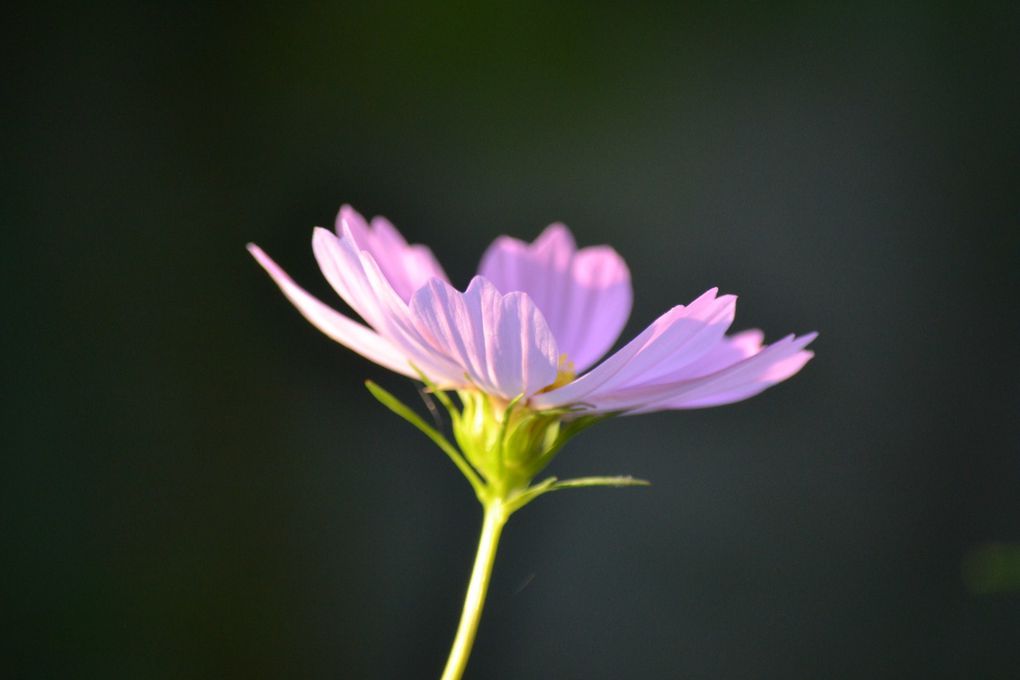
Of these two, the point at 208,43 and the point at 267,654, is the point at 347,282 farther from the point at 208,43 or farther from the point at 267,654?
the point at 267,654

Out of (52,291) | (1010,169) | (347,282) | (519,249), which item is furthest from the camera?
(1010,169)

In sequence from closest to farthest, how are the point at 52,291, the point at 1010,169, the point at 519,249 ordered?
the point at 519,249 < the point at 52,291 < the point at 1010,169

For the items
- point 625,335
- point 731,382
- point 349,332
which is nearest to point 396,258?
point 349,332

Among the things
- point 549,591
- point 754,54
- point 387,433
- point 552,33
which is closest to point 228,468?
point 387,433

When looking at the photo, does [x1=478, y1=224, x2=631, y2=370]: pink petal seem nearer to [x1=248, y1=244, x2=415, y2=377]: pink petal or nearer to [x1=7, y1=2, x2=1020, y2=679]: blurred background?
[x1=248, y1=244, x2=415, y2=377]: pink petal

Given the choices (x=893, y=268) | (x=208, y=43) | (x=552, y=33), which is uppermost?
(x=208, y=43)

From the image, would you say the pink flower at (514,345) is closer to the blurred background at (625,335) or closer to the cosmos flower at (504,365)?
the cosmos flower at (504,365)

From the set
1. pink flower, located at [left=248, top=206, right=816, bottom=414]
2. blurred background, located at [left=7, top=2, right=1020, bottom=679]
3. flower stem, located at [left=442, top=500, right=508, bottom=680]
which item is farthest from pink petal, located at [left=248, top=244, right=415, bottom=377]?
blurred background, located at [left=7, top=2, right=1020, bottom=679]
